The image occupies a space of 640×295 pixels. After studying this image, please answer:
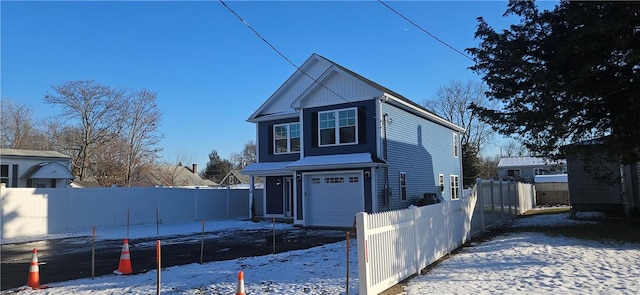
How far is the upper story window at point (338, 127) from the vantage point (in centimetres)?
1864

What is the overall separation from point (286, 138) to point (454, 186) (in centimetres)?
1152

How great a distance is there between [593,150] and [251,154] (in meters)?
74.3

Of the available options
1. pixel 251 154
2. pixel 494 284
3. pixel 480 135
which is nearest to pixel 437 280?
pixel 494 284

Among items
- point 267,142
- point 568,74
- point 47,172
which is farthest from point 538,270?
point 47,172

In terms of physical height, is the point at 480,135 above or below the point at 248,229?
above

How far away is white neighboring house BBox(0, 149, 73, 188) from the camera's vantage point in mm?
27938

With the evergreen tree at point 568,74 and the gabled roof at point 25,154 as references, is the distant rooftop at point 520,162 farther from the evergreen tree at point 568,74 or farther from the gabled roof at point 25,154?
the gabled roof at point 25,154

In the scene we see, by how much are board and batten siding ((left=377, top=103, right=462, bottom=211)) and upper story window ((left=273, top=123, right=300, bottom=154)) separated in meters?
4.95

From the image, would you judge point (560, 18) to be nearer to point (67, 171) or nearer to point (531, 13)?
point (531, 13)

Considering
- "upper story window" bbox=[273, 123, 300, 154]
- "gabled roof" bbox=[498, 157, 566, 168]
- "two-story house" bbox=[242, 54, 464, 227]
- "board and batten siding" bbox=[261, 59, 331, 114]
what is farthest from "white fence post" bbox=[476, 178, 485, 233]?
"gabled roof" bbox=[498, 157, 566, 168]

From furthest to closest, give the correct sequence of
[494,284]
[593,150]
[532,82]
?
1. [593,150]
2. [532,82]
3. [494,284]

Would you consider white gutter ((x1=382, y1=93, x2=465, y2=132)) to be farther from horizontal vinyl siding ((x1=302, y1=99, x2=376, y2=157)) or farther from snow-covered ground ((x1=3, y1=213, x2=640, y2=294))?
snow-covered ground ((x1=3, y1=213, x2=640, y2=294))

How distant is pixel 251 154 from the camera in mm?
84688

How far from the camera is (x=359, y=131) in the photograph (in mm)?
18453
